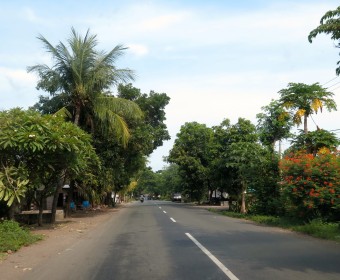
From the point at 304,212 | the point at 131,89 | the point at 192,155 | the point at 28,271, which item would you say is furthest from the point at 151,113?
the point at 28,271

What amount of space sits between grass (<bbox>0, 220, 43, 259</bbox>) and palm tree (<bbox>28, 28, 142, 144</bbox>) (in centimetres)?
900

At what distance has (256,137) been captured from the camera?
29.3 meters

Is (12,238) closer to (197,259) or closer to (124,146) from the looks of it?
(197,259)

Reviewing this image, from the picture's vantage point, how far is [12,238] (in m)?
12.3

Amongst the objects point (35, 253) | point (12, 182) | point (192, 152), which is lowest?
point (35, 253)

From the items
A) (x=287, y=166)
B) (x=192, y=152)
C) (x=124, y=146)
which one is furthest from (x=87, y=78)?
(x=192, y=152)

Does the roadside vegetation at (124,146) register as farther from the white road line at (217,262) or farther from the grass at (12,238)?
the white road line at (217,262)

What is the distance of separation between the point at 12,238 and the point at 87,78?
11160 millimetres

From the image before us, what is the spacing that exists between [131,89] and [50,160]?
1743cm

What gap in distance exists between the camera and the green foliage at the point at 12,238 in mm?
11211

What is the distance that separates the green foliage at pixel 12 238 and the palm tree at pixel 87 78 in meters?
9.00

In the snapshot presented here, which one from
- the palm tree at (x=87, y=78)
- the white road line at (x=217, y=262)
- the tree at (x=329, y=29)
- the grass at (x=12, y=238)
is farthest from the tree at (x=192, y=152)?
the tree at (x=329, y=29)

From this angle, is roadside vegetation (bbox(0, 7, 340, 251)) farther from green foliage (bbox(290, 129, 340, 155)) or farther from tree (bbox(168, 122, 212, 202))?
tree (bbox(168, 122, 212, 202))

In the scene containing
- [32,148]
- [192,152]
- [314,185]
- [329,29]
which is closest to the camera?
[329,29]
